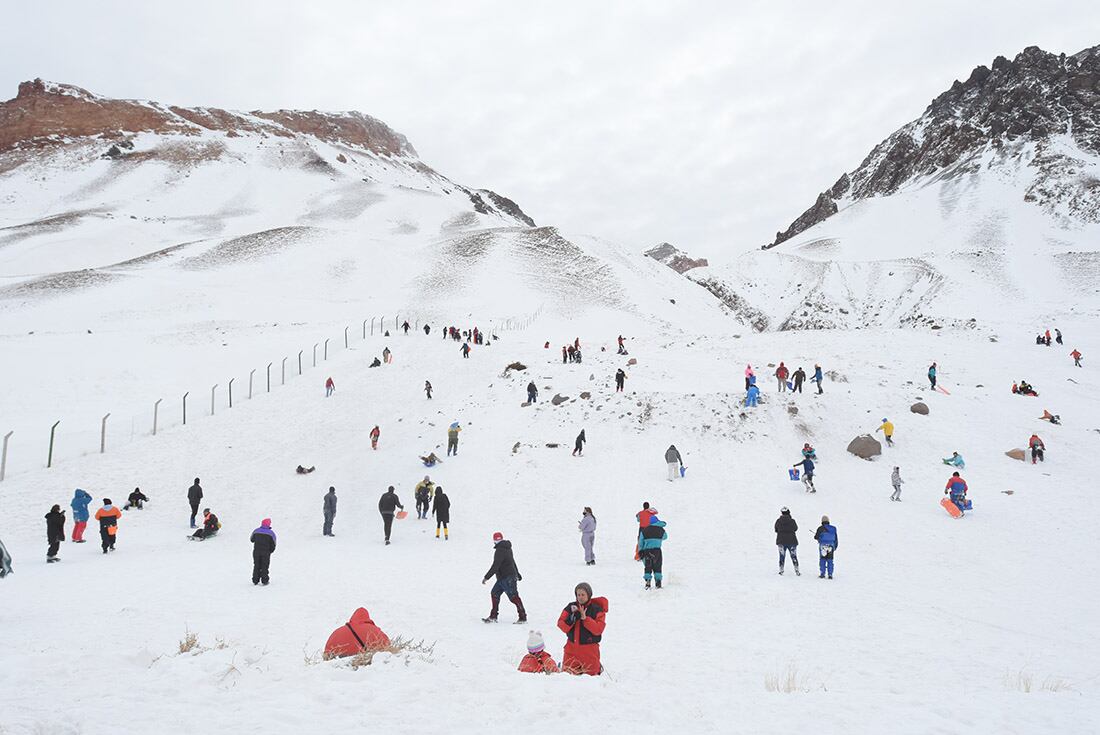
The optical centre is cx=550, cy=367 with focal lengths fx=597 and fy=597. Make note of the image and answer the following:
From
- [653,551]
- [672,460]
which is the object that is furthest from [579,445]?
[653,551]

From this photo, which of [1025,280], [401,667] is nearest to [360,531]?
[401,667]

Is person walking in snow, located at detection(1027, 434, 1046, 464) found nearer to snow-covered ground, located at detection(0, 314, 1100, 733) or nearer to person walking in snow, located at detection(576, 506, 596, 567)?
snow-covered ground, located at detection(0, 314, 1100, 733)

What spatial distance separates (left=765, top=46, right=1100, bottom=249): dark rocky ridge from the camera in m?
117

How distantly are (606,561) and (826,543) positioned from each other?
5.23 m

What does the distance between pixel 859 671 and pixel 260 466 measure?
72.4 ft

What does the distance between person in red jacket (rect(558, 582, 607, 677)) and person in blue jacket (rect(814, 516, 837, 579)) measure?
7.82 meters

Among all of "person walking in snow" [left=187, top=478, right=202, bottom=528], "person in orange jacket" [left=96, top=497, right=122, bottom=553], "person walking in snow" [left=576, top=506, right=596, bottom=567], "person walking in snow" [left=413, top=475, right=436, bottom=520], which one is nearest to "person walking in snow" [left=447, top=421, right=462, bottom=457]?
"person walking in snow" [left=413, top=475, right=436, bottom=520]

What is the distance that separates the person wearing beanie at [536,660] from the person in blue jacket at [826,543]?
27.2 feet

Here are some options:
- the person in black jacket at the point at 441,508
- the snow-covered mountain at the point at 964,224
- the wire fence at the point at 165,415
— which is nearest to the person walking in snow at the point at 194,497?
the wire fence at the point at 165,415

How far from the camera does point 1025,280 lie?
71.6 metres

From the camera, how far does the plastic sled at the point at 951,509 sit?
17.9m

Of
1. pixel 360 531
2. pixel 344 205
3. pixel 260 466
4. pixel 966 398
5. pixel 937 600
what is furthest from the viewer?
pixel 344 205

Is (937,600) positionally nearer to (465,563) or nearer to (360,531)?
(465,563)

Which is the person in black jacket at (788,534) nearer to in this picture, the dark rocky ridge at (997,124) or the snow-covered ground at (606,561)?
the snow-covered ground at (606,561)
